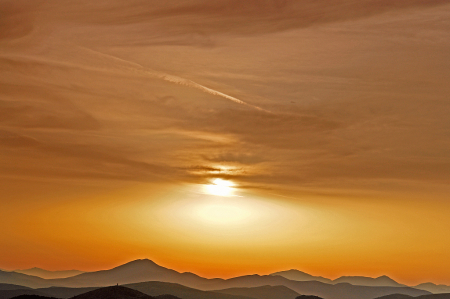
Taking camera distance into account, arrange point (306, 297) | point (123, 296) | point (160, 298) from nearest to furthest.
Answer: point (123, 296)
point (306, 297)
point (160, 298)

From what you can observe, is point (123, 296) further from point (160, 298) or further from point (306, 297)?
point (306, 297)

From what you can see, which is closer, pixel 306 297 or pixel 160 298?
pixel 306 297

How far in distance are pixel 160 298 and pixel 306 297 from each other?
56349 millimetres

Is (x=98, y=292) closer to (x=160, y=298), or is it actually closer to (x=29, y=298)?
(x=29, y=298)

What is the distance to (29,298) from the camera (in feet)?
522

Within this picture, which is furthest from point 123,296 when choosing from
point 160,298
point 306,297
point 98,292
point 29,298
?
point 306,297

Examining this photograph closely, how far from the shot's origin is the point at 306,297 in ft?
597

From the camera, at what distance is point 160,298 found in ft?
650

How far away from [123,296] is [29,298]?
3202 centimetres

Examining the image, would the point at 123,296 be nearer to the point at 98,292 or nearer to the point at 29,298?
the point at 98,292

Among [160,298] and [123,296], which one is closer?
[123,296]

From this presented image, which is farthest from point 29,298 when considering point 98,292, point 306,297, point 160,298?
point 306,297

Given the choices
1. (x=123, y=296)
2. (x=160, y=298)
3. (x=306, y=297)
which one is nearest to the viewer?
(x=123, y=296)

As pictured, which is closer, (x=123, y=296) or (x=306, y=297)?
(x=123, y=296)
